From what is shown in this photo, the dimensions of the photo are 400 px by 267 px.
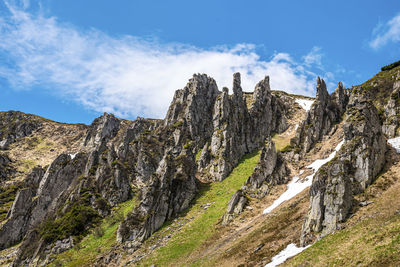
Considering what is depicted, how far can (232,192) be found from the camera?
2279 inches

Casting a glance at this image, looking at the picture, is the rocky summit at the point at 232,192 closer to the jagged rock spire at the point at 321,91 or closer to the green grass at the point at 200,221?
the green grass at the point at 200,221

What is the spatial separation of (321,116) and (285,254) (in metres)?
53.5

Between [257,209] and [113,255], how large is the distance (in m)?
27.2

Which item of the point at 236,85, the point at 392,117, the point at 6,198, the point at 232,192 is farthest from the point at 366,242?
the point at 6,198

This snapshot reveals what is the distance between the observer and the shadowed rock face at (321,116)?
67812 mm

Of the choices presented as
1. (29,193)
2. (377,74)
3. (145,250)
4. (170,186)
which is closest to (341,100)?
(377,74)

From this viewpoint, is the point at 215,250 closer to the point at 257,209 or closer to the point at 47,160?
the point at 257,209

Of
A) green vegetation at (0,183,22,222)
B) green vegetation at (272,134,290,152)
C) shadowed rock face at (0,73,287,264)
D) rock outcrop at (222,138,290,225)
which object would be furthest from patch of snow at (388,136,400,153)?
green vegetation at (0,183,22,222)

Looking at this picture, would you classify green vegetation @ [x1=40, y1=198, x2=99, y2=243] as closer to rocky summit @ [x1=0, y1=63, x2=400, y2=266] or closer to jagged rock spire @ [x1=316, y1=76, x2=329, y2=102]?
rocky summit @ [x1=0, y1=63, x2=400, y2=266]

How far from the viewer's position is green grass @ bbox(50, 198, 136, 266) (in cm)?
4734

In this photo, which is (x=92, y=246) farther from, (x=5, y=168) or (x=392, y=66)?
(x=392, y=66)

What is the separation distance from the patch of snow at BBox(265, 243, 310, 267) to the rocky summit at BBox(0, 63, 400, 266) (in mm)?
582

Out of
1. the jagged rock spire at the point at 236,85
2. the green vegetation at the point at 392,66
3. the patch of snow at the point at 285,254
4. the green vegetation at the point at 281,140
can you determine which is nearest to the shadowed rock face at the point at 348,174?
the patch of snow at the point at 285,254

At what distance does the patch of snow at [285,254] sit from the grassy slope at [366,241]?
1605 millimetres
